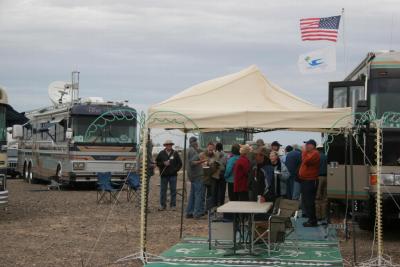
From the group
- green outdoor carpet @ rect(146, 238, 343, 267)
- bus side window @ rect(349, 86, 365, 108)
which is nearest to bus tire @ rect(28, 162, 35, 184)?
green outdoor carpet @ rect(146, 238, 343, 267)

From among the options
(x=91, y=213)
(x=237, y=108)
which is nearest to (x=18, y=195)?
(x=91, y=213)

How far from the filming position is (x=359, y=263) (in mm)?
10133

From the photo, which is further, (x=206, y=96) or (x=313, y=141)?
(x=313, y=141)

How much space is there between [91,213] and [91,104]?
7.32 meters

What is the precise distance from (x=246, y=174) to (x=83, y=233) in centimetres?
358

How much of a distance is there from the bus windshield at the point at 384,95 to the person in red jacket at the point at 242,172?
2366 mm

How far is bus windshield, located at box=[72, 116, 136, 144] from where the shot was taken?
75.9ft

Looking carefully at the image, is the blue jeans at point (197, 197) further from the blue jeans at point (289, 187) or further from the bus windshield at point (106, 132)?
the bus windshield at point (106, 132)

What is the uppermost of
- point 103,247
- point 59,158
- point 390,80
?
point 390,80

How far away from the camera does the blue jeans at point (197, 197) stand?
15.9m

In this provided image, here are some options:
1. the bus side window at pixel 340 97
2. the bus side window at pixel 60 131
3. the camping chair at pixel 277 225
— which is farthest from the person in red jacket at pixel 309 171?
the bus side window at pixel 60 131

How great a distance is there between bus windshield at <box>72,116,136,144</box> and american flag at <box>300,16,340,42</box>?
9.62m

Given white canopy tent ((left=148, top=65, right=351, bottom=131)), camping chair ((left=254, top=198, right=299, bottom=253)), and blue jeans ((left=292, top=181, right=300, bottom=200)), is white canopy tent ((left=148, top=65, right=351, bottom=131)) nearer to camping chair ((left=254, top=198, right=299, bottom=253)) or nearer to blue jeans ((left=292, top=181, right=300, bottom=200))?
camping chair ((left=254, top=198, right=299, bottom=253))

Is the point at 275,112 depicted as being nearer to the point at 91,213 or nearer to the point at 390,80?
the point at 390,80
